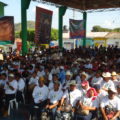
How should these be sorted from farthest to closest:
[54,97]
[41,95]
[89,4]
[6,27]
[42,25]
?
1. [89,4]
2. [42,25]
3. [6,27]
4. [41,95]
5. [54,97]

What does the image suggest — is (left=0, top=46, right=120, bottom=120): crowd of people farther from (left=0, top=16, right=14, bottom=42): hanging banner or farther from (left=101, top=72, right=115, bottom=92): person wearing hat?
(left=0, top=16, right=14, bottom=42): hanging banner

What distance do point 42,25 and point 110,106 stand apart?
10.7 m

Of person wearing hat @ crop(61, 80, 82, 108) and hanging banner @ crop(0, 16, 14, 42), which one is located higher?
hanging banner @ crop(0, 16, 14, 42)

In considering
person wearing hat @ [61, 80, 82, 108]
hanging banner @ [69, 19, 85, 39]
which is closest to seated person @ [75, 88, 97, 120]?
person wearing hat @ [61, 80, 82, 108]

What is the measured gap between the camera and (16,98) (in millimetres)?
10023

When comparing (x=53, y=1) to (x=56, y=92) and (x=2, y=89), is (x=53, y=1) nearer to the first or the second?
(x=2, y=89)

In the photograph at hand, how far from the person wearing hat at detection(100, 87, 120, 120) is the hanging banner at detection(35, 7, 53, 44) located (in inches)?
381

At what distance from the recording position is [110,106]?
23.7 ft

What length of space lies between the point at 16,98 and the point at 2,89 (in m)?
0.62

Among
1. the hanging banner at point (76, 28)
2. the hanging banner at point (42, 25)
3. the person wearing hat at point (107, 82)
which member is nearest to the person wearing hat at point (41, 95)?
the person wearing hat at point (107, 82)

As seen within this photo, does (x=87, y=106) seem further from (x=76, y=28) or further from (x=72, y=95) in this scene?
(x=76, y=28)

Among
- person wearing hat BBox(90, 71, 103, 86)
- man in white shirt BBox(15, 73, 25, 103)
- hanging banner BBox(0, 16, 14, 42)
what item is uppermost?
hanging banner BBox(0, 16, 14, 42)

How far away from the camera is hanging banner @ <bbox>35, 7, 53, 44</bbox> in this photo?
16.6m

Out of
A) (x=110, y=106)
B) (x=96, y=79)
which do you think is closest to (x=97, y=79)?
(x=96, y=79)
